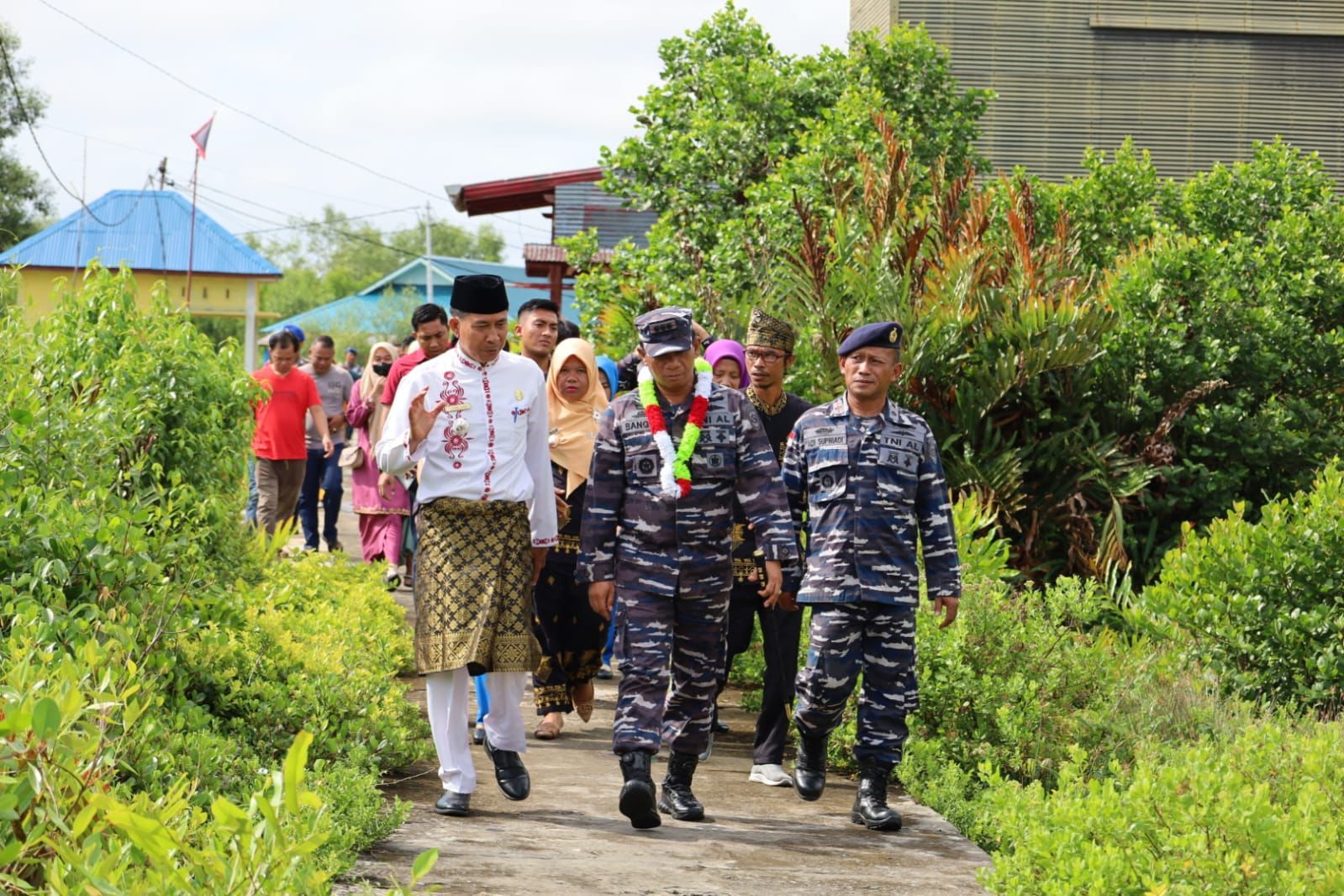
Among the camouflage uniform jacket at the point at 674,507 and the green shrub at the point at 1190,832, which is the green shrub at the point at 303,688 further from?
the green shrub at the point at 1190,832

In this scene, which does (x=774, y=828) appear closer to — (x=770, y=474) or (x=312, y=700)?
(x=770, y=474)

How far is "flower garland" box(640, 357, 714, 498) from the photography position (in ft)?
21.6

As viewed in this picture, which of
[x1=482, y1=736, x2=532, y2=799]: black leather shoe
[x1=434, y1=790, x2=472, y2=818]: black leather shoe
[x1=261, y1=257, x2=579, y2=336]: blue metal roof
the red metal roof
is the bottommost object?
[x1=434, y1=790, x2=472, y2=818]: black leather shoe

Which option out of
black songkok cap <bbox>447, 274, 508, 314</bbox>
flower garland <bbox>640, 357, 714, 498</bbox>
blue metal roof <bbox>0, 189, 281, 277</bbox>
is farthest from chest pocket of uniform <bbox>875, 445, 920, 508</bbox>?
blue metal roof <bbox>0, 189, 281, 277</bbox>

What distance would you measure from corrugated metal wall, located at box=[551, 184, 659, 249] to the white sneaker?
2324cm

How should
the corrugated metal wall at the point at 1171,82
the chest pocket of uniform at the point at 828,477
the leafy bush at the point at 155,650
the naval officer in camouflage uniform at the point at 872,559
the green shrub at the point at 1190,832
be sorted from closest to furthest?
the leafy bush at the point at 155,650
the green shrub at the point at 1190,832
the naval officer in camouflage uniform at the point at 872,559
the chest pocket of uniform at the point at 828,477
the corrugated metal wall at the point at 1171,82

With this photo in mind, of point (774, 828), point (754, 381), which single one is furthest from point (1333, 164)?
point (774, 828)

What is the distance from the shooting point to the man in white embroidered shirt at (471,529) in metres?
6.48

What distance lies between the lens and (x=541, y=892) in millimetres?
5246

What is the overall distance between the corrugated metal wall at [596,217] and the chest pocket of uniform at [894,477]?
23701mm

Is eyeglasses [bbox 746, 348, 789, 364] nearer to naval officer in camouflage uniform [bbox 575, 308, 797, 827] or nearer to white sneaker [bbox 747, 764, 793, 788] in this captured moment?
naval officer in camouflage uniform [bbox 575, 308, 797, 827]

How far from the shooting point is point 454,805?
636 centimetres

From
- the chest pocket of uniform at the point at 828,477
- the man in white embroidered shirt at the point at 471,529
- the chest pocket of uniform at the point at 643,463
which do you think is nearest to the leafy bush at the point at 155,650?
the man in white embroidered shirt at the point at 471,529

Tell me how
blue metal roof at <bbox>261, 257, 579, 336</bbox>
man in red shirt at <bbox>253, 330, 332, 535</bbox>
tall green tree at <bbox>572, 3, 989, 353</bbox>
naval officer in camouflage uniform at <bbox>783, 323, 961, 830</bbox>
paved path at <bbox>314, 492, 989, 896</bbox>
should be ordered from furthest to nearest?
blue metal roof at <bbox>261, 257, 579, 336</bbox> < tall green tree at <bbox>572, 3, 989, 353</bbox> < man in red shirt at <bbox>253, 330, 332, 535</bbox> < naval officer in camouflage uniform at <bbox>783, 323, 961, 830</bbox> < paved path at <bbox>314, 492, 989, 896</bbox>
